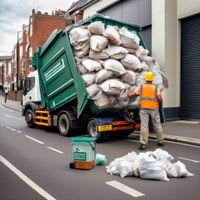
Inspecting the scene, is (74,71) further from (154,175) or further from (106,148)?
(154,175)

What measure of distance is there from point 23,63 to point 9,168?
47583mm

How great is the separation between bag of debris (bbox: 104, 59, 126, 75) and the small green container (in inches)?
142

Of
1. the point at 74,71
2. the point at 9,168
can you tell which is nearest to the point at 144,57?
the point at 74,71

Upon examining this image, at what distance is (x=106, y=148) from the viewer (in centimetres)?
877

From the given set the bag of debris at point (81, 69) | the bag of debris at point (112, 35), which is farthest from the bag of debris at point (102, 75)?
the bag of debris at point (112, 35)

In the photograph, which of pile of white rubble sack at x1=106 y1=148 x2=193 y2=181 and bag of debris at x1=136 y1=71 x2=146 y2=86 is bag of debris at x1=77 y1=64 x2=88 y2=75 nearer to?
bag of debris at x1=136 y1=71 x2=146 y2=86

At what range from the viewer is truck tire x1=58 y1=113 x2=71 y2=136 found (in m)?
10.8

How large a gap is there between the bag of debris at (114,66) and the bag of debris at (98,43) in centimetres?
44

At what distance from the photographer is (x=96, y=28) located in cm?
973

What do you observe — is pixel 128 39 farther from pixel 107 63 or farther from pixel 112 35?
pixel 107 63

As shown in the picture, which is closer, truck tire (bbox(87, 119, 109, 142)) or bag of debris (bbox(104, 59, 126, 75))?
bag of debris (bbox(104, 59, 126, 75))

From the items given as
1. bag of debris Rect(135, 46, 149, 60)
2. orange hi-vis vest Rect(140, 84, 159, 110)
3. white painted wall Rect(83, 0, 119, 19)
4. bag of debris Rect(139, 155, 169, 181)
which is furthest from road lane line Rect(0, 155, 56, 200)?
white painted wall Rect(83, 0, 119, 19)

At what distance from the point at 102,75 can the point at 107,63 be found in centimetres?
41

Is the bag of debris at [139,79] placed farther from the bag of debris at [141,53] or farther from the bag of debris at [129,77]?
the bag of debris at [141,53]
